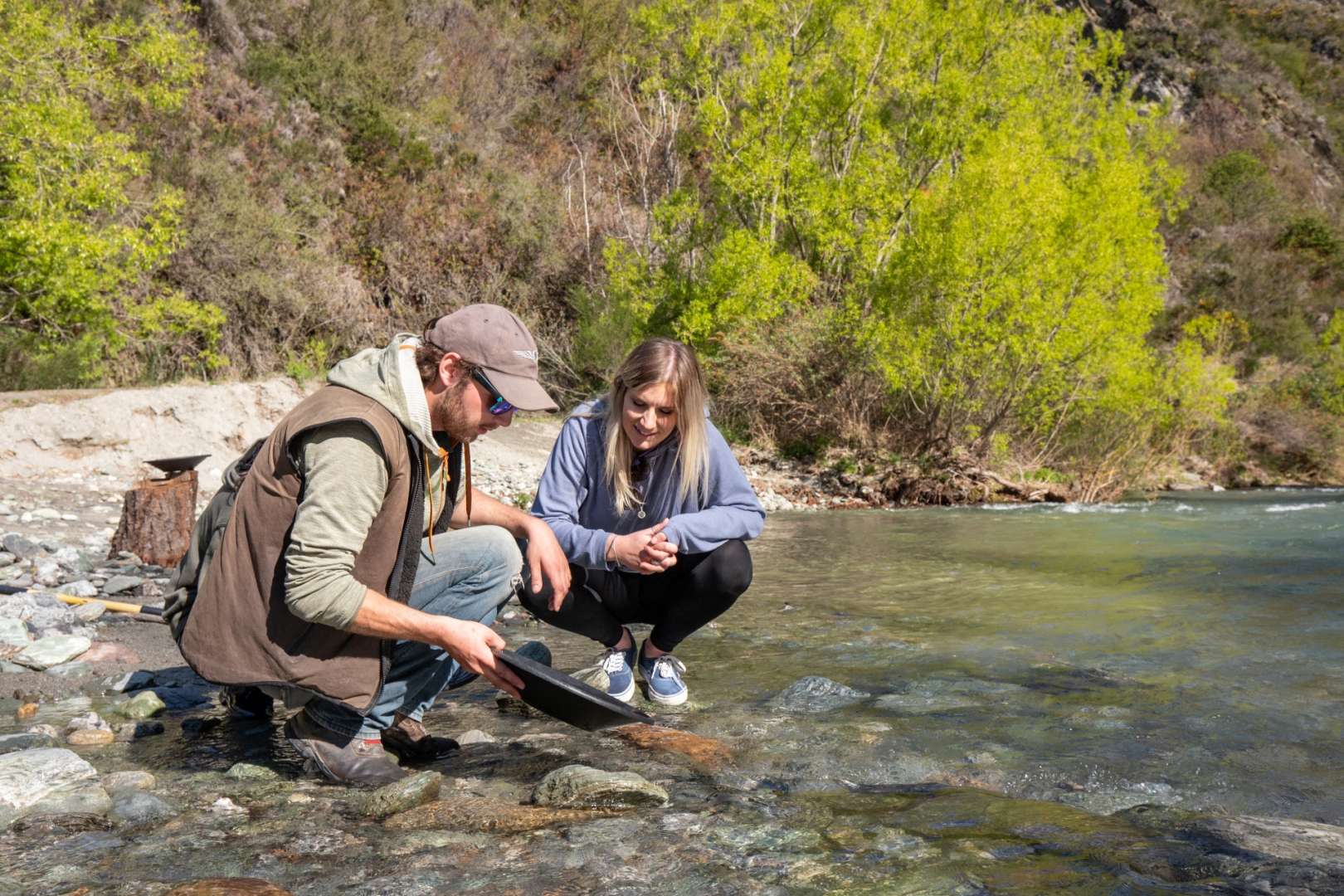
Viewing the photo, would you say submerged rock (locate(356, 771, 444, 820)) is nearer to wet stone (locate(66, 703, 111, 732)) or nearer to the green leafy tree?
wet stone (locate(66, 703, 111, 732))

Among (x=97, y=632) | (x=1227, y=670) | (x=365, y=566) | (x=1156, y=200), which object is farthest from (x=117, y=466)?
(x=1156, y=200)

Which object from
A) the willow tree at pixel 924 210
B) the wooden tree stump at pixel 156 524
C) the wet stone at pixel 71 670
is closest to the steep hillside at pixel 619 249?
the willow tree at pixel 924 210

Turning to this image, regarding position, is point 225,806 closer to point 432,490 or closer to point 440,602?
point 440,602

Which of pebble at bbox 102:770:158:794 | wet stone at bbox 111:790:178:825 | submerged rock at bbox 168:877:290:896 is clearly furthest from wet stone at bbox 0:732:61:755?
submerged rock at bbox 168:877:290:896

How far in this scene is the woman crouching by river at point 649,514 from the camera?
3.49m

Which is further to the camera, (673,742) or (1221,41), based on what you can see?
(1221,41)

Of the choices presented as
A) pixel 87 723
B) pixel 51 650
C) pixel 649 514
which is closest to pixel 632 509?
pixel 649 514

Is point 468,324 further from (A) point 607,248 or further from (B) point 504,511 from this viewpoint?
(A) point 607,248

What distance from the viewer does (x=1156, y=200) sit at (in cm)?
3048

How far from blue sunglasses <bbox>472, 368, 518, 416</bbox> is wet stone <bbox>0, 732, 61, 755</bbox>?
1742mm

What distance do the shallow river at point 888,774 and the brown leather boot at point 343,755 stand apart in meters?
0.07

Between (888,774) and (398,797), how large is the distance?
4.49 feet

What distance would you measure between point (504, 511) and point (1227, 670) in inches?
120

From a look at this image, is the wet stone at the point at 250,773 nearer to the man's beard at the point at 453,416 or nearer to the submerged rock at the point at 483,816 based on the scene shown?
the submerged rock at the point at 483,816
